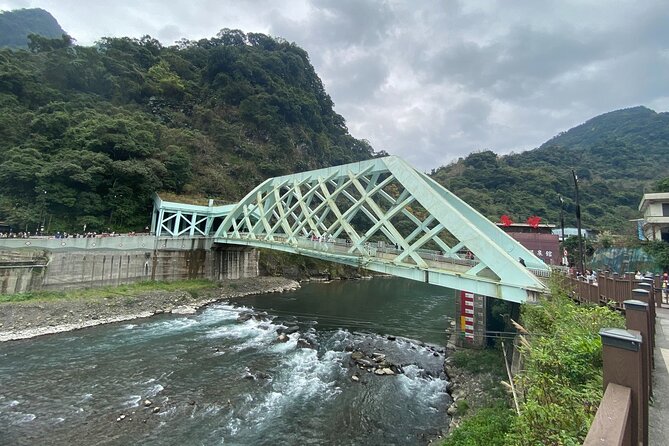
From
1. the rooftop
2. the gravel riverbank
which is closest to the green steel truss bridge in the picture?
the gravel riverbank

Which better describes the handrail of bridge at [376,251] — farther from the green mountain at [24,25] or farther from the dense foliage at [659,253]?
the green mountain at [24,25]

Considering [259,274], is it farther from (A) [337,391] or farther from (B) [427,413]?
(B) [427,413]

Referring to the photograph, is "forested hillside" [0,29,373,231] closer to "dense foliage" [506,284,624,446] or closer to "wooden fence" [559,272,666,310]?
"dense foliage" [506,284,624,446]

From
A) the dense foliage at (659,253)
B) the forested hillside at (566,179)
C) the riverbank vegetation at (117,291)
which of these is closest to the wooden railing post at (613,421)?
the riverbank vegetation at (117,291)

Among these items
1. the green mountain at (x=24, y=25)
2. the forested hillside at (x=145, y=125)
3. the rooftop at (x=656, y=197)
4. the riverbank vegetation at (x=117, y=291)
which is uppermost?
the green mountain at (x=24, y=25)

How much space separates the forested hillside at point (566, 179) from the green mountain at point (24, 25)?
12472 centimetres

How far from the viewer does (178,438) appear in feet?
30.9

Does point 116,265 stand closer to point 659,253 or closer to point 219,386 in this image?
point 219,386

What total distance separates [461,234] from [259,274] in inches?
1176

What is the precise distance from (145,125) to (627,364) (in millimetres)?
45470

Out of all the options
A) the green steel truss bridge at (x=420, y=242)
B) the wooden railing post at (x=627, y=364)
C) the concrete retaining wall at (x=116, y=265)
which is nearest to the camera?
the wooden railing post at (x=627, y=364)

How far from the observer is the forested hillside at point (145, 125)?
2888 cm

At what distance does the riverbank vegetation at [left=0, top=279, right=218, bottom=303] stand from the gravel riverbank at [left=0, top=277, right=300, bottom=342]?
63 centimetres

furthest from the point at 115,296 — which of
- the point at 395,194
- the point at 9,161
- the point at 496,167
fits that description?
the point at 496,167
